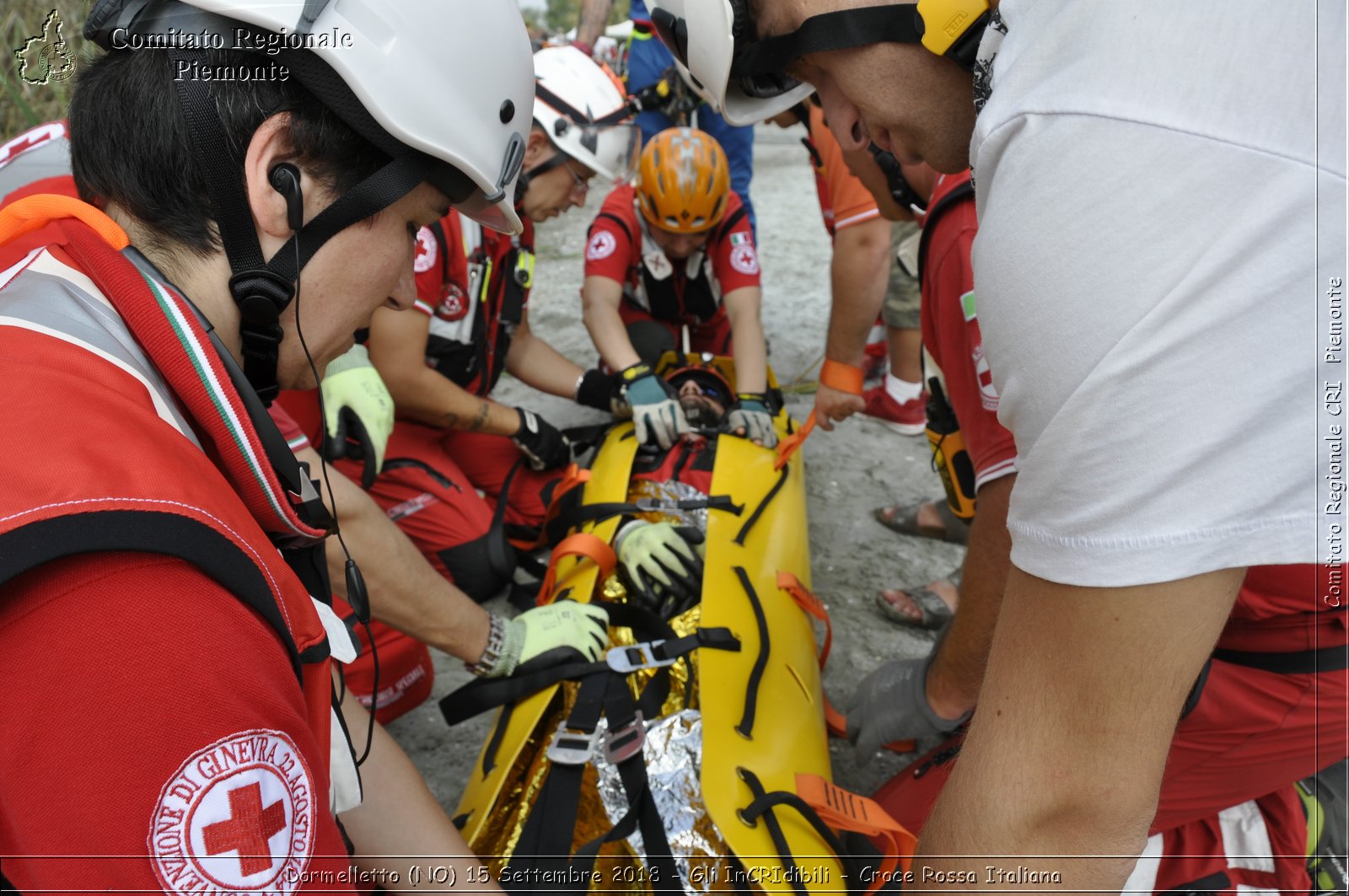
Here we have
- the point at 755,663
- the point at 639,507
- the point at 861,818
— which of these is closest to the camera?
the point at 861,818

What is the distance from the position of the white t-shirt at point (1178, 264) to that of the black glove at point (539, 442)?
10.1 feet

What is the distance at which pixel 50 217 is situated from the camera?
1012 millimetres

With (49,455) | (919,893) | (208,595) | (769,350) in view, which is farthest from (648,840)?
(769,350)

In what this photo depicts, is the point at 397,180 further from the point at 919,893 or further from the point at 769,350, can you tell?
the point at 769,350

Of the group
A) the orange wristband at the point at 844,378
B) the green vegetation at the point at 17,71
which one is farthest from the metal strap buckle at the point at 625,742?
the green vegetation at the point at 17,71

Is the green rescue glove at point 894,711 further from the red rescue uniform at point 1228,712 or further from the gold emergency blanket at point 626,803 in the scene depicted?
the gold emergency blanket at point 626,803

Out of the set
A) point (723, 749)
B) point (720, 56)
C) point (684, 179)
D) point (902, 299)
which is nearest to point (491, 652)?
point (723, 749)

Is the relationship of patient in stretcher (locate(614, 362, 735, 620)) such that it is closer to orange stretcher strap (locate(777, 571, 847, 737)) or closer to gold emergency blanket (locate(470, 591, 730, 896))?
orange stretcher strap (locate(777, 571, 847, 737))

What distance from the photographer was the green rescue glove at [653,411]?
3.35 m

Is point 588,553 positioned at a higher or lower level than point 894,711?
higher

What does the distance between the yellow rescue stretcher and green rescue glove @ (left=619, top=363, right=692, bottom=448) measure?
68 cm

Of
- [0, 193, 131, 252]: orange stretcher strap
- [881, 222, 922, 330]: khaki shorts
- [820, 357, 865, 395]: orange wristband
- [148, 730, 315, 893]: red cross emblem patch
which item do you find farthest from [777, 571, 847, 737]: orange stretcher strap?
[881, 222, 922, 330]: khaki shorts

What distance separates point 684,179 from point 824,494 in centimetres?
175

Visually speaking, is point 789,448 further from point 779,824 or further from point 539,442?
point 779,824
